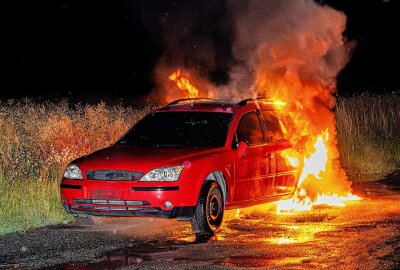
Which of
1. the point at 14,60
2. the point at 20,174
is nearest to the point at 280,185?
the point at 20,174

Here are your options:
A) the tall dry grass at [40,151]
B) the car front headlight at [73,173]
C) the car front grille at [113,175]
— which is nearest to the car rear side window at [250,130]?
the car front grille at [113,175]

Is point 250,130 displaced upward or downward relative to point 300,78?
downward

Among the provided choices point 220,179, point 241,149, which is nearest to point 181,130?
point 241,149

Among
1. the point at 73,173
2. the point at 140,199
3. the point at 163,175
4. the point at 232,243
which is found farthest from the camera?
the point at 73,173

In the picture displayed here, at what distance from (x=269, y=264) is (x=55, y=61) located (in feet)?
184

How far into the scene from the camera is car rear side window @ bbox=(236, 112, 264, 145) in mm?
12859

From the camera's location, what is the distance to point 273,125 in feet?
45.0

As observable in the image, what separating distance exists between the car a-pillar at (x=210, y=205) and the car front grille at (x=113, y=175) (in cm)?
84

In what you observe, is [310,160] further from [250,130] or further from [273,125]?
[250,130]

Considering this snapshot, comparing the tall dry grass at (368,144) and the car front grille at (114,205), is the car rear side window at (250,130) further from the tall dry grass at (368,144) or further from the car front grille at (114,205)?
the tall dry grass at (368,144)

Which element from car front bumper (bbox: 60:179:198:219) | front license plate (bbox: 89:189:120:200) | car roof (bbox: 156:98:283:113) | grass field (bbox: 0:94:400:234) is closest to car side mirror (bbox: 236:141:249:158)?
car roof (bbox: 156:98:283:113)

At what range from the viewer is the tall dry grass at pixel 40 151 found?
1305cm

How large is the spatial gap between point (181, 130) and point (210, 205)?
60.5 inches

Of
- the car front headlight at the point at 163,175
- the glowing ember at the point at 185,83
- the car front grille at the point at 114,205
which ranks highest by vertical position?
the glowing ember at the point at 185,83
